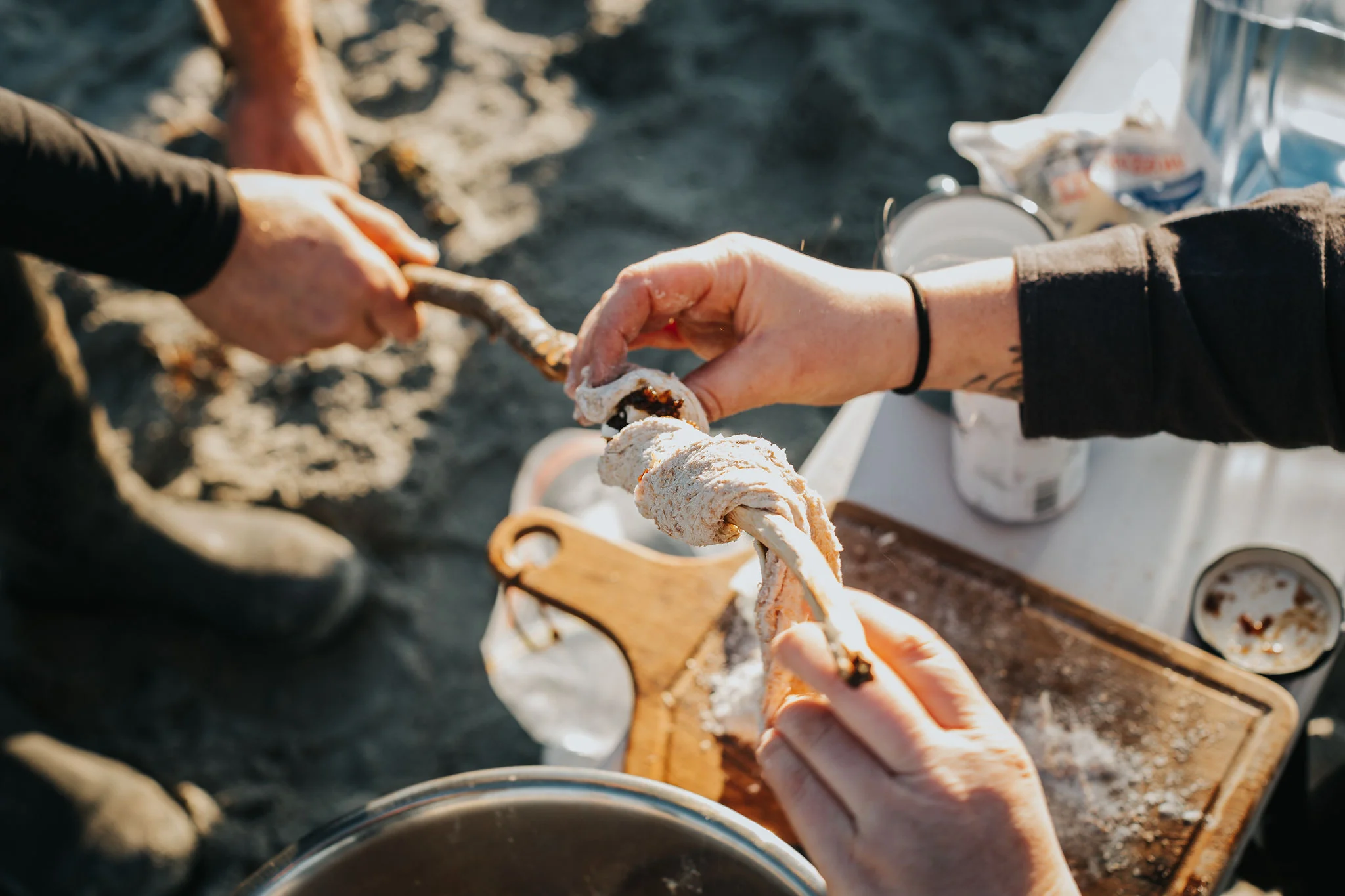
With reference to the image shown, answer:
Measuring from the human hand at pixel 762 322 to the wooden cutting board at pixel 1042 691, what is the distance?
26 cm

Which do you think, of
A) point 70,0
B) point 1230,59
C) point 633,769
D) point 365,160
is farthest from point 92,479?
point 1230,59

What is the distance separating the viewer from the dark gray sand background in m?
1.82

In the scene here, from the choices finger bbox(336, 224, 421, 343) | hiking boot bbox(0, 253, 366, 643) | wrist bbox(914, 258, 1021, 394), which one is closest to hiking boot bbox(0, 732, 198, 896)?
hiking boot bbox(0, 253, 366, 643)

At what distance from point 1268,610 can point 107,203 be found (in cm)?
158

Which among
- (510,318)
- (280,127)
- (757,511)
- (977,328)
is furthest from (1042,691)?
(280,127)

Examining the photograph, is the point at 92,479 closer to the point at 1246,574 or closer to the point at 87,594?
the point at 87,594

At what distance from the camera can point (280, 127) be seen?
166 centimetres

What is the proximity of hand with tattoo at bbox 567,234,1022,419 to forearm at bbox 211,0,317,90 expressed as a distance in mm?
1033

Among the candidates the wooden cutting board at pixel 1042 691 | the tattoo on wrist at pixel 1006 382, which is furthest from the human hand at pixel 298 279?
the tattoo on wrist at pixel 1006 382

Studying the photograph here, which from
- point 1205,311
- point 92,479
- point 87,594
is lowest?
point 87,594

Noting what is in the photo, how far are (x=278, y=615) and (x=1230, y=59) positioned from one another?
1938 millimetres

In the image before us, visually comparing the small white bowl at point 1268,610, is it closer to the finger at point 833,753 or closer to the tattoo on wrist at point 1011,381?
the tattoo on wrist at point 1011,381

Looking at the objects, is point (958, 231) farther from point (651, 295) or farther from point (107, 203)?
point (107, 203)

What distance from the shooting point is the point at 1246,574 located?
109 centimetres
